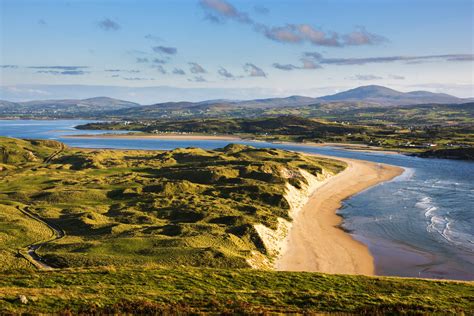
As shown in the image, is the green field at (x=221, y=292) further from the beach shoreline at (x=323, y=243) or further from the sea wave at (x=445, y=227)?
the sea wave at (x=445, y=227)

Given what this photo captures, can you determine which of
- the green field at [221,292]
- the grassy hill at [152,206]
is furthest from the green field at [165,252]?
the grassy hill at [152,206]

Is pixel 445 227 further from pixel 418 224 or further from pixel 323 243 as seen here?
pixel 323 243

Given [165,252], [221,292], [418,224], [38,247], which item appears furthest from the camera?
[418,224]

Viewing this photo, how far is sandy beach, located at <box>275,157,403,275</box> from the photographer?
2158 inches

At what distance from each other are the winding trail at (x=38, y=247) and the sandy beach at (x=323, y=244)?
27.3 metres

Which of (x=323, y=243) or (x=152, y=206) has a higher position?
(x=152, y=206)

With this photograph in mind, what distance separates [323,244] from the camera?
211ft

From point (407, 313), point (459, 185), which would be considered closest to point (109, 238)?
point (407, 313)

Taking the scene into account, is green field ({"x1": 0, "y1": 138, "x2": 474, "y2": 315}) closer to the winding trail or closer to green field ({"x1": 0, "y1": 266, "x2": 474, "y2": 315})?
green field ({"x1": 0, "y1": 266, "x2": 474, "y2": 315})

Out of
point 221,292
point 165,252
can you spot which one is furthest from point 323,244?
point 221,292

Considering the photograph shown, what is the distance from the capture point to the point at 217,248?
52906 mm

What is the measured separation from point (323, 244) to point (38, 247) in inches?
1539

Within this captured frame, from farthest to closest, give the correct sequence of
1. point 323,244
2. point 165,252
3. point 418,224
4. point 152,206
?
point 152,206, point 418,224, point 323,244, point 165,252

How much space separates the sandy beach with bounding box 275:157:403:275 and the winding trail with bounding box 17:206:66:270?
27265 mm
